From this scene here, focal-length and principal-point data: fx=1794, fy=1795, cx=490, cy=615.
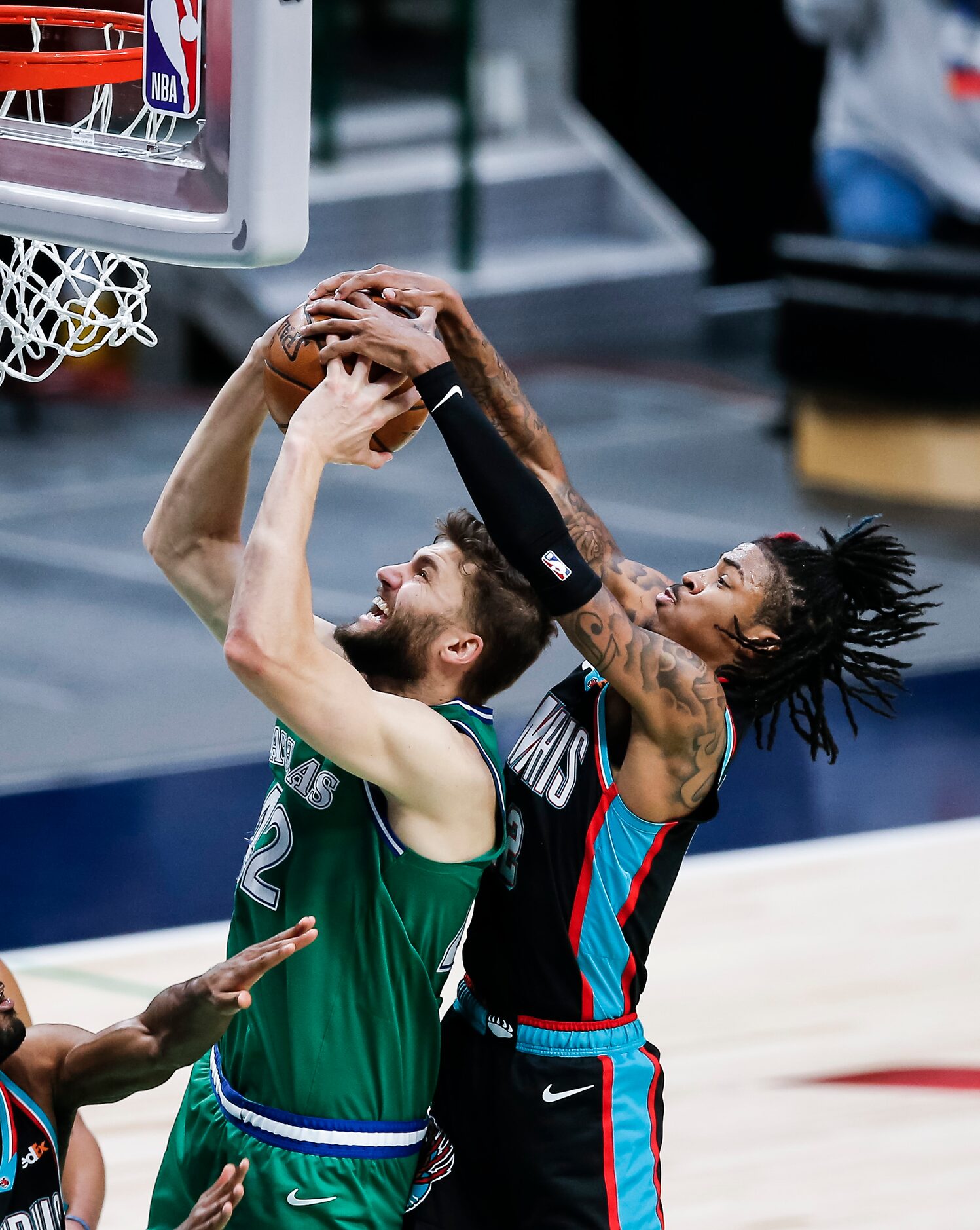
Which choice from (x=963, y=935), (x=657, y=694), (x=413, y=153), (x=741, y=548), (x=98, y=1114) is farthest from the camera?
(x=413, y=153)

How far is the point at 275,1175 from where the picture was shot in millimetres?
2609

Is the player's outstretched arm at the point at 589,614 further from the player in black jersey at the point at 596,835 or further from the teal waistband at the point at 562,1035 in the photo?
the teal waistband at the point at 562,1035

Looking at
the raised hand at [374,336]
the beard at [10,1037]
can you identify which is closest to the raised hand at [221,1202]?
the beard at [10,1037]

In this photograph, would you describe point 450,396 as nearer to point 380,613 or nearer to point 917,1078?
point 380,613

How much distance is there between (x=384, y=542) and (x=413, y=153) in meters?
5.57

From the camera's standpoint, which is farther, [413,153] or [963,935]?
[413,153]

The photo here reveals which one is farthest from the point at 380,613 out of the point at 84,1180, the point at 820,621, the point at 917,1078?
the point at 917,1078

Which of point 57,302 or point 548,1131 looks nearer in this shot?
point 548,1131

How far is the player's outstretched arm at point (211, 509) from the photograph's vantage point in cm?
285

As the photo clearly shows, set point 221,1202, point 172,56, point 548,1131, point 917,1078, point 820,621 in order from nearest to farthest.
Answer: point 172,56 → point 221,1202 → point 548,1131 → point 820,621 → point 917,1078

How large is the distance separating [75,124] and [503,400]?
2.54 ft

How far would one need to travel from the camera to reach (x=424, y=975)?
2.66 meters

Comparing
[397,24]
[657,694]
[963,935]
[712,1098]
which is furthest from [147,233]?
[397,24]

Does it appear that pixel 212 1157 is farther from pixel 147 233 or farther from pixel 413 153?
pixel 413 153
